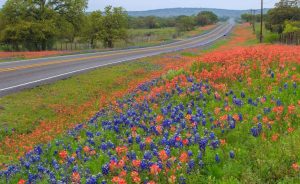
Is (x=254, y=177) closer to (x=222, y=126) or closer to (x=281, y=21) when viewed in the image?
(x=222, y=126)

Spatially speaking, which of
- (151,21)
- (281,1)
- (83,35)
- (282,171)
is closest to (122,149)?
(282,171)

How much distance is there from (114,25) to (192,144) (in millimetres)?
65689

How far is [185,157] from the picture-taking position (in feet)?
16.7

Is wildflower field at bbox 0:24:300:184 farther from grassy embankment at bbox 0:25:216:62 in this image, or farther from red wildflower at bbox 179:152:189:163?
grassy embankment at bbox 0:25:216:62

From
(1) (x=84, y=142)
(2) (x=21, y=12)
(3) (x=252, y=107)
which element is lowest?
(1) (x=84, y=142)

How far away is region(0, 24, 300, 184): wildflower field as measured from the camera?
501 cm

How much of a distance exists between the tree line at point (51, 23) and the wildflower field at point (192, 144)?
50.0m

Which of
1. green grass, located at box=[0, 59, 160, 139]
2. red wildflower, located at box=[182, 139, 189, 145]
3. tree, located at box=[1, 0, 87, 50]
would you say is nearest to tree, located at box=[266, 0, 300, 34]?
tree, located at box=[1, 0, 87, 50]

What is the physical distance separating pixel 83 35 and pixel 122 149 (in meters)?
67.1

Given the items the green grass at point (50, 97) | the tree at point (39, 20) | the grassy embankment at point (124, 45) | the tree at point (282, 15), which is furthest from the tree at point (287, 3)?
→ the green grass at point (50, 97)

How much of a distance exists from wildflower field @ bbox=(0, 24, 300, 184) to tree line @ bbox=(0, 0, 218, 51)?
49956mm

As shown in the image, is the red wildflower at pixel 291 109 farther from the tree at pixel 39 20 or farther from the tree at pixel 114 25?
the tree at pixel 114 25

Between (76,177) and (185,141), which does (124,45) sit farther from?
(76,177)

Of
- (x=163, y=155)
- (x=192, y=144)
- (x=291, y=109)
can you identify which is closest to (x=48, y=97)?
(x=192, y=144)
